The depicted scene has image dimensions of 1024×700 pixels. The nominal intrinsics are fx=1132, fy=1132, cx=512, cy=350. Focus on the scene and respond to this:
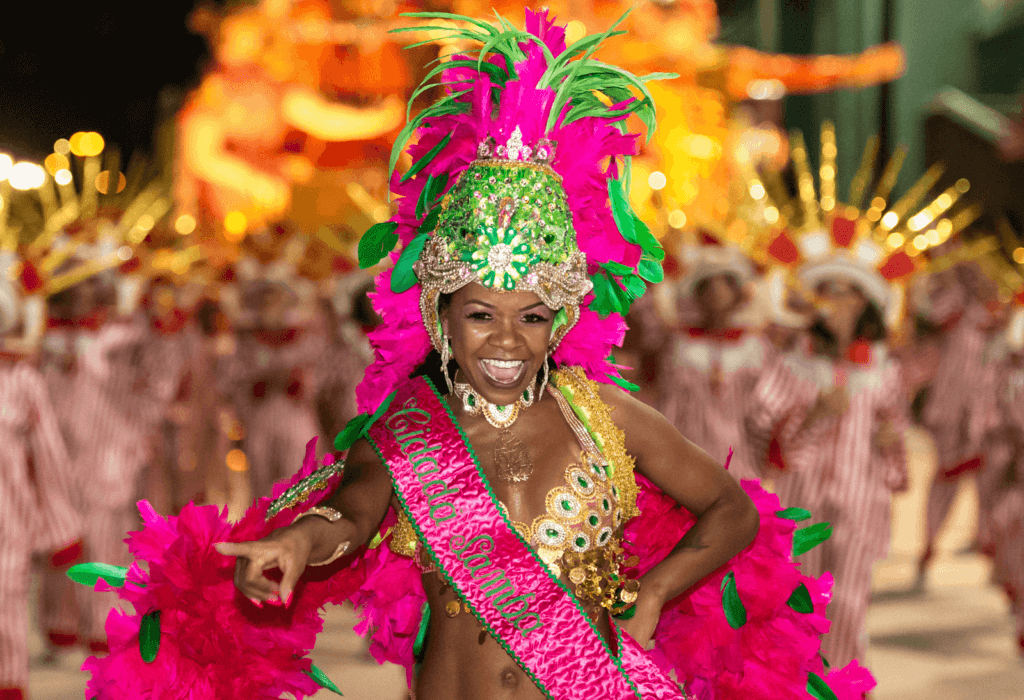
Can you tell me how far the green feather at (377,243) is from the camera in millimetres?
2518

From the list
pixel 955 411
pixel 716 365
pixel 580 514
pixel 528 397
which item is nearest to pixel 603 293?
pixel 528 397

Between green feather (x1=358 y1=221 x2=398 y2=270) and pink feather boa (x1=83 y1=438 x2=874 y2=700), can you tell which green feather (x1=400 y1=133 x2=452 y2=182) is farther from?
pink feather boa (x1=83 y1=438 x2=874 y2=700)

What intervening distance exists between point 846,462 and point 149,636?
479cm

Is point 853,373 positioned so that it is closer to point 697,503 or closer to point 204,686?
point 697,503

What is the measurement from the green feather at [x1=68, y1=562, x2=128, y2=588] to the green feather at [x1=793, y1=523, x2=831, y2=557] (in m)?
1.51

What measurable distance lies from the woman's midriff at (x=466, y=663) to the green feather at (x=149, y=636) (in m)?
0.56

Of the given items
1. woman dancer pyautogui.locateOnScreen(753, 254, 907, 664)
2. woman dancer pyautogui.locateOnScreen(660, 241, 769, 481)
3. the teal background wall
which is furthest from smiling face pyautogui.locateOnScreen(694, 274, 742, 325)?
the teal background wall

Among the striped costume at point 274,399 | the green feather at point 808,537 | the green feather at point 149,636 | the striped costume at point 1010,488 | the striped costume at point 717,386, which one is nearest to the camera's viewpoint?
the green feather at point 149,636

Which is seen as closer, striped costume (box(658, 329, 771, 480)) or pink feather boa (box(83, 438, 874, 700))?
pink feather boa (box(83, 438, 874, 700))

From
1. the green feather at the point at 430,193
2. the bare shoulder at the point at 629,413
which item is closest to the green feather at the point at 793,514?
the bare shoulder at the point at 629,413

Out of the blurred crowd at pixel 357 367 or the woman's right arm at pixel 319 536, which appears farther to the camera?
the blurred crowd at pixel 357 367

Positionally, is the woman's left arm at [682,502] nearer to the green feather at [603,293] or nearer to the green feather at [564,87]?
the green feather at [603,293]

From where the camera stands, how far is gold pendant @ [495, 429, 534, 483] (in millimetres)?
2379

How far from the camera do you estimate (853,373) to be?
637cm
